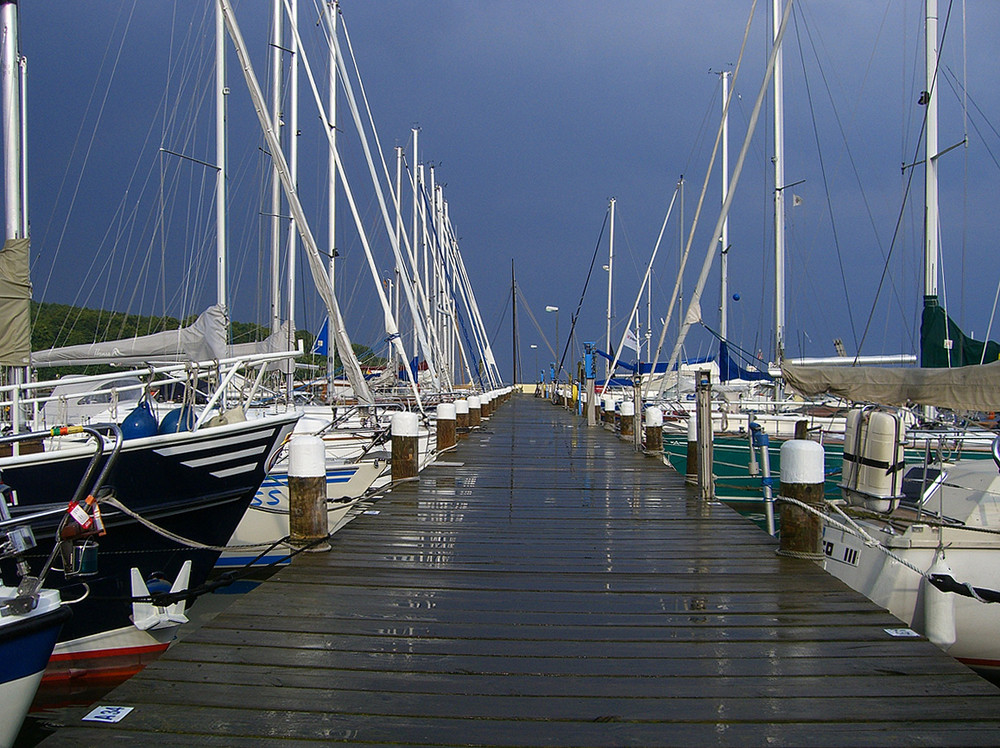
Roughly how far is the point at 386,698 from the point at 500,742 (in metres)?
0.69

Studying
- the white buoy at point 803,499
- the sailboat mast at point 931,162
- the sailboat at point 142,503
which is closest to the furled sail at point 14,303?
the sailboat at point 142,503

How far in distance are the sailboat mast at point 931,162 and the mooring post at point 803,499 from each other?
1014 centimetres

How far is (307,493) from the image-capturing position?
680 cm

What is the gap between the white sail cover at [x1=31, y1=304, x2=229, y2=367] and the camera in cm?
1466

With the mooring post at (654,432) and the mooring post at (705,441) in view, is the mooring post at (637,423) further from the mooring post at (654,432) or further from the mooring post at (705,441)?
the mooring post at (705,441)

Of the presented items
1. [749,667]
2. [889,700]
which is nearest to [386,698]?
[749,667]

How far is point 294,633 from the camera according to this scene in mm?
4742

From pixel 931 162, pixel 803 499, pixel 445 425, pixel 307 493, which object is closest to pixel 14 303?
pixel 307 493

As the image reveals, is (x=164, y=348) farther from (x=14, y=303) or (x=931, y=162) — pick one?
(x=931, y=162)

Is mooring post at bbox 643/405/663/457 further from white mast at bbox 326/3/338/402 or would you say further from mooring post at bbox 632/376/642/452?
white mast at bbox 326/3/338/402

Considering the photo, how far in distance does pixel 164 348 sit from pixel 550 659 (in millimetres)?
12918

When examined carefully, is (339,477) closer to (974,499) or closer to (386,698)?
(974,499)

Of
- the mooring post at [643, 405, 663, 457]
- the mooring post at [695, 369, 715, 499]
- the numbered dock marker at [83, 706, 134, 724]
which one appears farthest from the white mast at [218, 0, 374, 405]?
the numbered dock marker at [83, 706, 134, 724]

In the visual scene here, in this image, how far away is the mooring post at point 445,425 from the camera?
1568 centimetres
